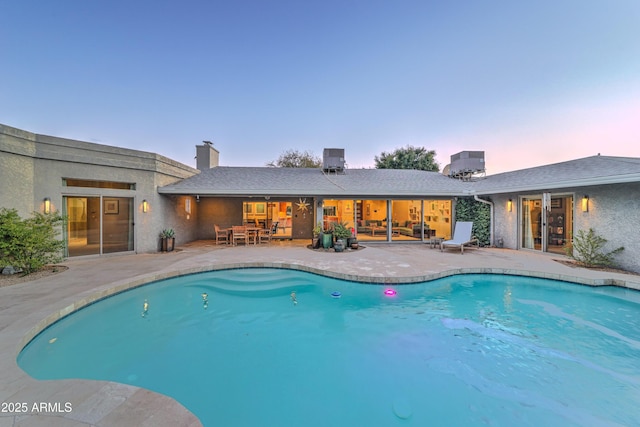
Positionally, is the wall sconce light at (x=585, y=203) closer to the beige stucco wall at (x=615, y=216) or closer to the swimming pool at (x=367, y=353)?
the beige stucco wall at (x=615, y=216)

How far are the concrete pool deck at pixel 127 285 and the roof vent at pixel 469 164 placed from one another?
5.16 metres

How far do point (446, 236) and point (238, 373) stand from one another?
1131 cm

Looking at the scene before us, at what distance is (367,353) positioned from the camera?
142 inches

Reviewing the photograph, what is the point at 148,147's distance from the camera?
1681cm

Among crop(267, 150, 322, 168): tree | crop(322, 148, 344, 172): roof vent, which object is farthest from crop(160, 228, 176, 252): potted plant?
crop(267, 150, 322, 168): tree

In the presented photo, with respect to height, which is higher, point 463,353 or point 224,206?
point 224,206

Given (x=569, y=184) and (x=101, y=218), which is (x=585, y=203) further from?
(x=101, y=218)

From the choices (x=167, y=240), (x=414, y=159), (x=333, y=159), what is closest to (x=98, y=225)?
(x=167, y=240)

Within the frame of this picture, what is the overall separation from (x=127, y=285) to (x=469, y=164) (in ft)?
48.0

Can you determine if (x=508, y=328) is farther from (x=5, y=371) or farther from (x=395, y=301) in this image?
(x=5, y=371)

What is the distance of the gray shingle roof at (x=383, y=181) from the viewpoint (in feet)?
26.3

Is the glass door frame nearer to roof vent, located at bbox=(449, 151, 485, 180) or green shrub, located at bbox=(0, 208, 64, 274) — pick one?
green shrub, located at bbox=(0, 208, 64, 274)

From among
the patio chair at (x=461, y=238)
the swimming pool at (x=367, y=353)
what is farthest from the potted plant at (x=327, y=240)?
the patio chair at (x=461, y=238)

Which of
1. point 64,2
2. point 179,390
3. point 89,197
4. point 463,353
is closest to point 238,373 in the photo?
point 179,390
